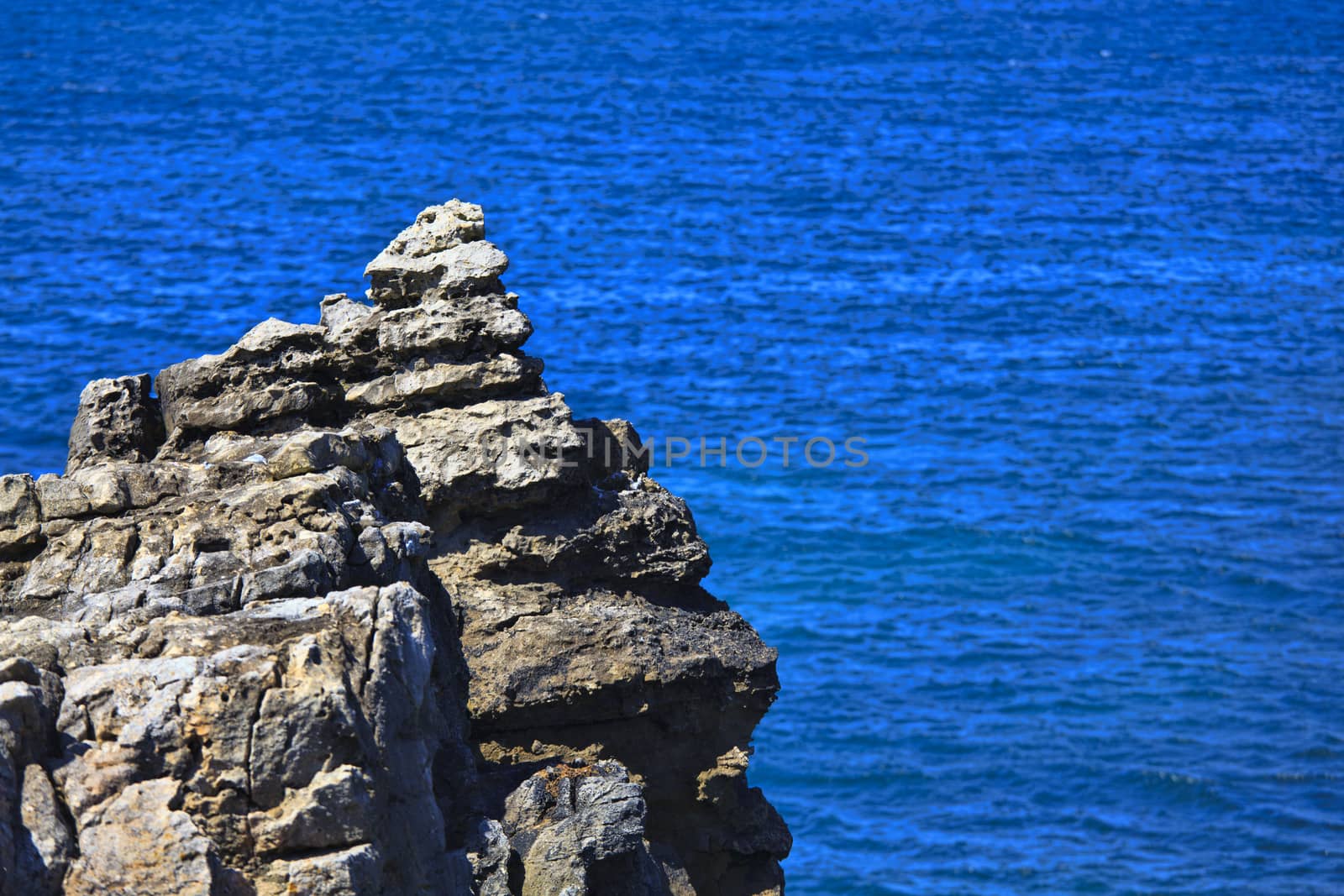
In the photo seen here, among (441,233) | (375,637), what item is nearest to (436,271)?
(441,233)

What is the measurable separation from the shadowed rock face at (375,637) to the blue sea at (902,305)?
16.5m

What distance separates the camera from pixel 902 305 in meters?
64.0

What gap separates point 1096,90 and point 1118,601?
52666 millimetres

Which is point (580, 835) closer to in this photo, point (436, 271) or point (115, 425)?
point (115, 425)

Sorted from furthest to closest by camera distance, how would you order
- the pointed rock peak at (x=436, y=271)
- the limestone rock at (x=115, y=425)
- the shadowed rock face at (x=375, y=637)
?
the pointed rock peak at (x=436, y=271), the limestone rock at (x=115, y=425), the shadowed rock face at (x=375, y=637)

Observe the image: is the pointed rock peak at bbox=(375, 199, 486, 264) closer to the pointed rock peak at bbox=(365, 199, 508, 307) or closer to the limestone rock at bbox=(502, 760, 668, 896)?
the pointed rock peak at bbox=(365, 199, 508, 307)

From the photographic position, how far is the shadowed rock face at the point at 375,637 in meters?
7.75

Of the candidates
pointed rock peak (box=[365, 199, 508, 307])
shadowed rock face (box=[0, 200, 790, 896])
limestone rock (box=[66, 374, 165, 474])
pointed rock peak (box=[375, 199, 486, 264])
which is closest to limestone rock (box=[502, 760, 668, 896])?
shadowed rock face (box=[0, 200, 790, 896])

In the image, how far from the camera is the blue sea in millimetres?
35062

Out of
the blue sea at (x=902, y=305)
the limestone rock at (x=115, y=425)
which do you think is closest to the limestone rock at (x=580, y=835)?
the limestone rock at (x=115, y=425)

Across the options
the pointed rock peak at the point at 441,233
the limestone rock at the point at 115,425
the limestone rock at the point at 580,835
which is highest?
the pointed rock peak at the point at 441,233

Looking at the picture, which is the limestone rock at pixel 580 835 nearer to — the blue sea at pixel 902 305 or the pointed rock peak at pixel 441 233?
the pointed rock peak at pixel 441 233

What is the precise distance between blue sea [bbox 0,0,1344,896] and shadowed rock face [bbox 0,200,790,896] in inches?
648

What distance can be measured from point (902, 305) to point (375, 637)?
187 feet
